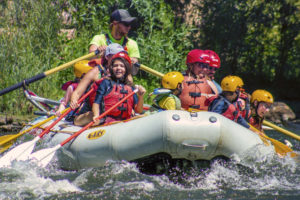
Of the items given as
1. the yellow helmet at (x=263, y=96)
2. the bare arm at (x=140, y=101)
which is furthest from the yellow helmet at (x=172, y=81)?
the yellow helmet at (x=263, y=96)

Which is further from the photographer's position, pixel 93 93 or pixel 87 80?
pixel 87 80

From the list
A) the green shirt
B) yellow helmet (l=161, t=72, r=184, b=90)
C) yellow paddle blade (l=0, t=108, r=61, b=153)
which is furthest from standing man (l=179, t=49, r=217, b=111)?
yellow paddle blade (l=0, t=108, r=61, b=153)

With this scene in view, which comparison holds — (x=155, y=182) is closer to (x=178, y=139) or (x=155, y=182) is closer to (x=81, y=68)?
(x=178, y=139)

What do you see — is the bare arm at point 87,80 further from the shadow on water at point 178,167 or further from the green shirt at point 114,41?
the shadow on water at point 178,167

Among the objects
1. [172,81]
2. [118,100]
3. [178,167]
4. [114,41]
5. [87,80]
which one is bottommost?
[178,167]

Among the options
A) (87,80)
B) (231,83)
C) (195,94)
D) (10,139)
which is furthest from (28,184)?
(231,83)

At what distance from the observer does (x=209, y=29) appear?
42.6 ft

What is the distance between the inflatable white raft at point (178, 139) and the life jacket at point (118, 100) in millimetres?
614

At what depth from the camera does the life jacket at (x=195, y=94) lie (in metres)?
5.66

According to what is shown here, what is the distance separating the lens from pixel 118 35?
689 cm

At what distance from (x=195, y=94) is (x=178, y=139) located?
140cm

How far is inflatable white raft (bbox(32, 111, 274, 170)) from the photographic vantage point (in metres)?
4.34

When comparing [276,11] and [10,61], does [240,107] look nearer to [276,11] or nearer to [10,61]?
[10,61]

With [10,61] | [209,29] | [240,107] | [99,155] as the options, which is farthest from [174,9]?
[99,155]
